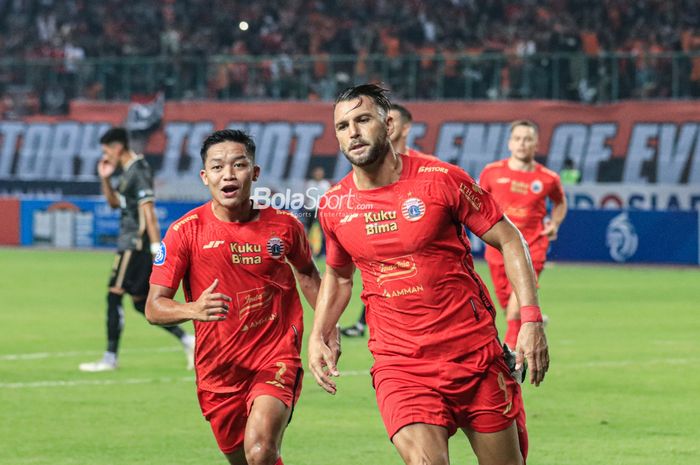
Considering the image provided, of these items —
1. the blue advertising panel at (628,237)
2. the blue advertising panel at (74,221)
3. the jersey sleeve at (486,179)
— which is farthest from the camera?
the blue advertising panel at (74,221)

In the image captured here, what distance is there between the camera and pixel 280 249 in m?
7.31

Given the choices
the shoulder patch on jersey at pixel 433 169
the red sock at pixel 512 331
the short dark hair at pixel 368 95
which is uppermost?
the short dark hair at pixel 368 95

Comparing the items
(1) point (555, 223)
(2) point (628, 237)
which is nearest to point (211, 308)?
(1) point (555, 223)

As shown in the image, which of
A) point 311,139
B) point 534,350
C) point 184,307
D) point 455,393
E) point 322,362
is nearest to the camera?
point 534,350

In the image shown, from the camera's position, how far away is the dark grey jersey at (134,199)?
43.7 feet

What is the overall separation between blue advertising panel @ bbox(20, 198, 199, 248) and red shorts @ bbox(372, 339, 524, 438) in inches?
1047

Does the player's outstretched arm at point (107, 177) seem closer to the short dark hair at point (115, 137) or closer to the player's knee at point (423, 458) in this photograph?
the short dark hair at point (115, 137)

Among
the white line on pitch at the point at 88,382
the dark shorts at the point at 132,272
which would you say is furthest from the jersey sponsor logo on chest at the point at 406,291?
the dark shorts at the point at 132,272

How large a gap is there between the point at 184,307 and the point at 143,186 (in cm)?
665

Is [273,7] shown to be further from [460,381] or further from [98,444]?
[460,381]

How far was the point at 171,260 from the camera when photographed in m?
7.25

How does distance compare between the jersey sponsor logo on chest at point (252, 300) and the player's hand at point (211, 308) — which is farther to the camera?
the jersey sponsor logo on chest at point (252, 300)

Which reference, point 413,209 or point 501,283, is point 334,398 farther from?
point 413,209

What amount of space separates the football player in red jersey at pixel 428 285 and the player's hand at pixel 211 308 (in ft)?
2.05
